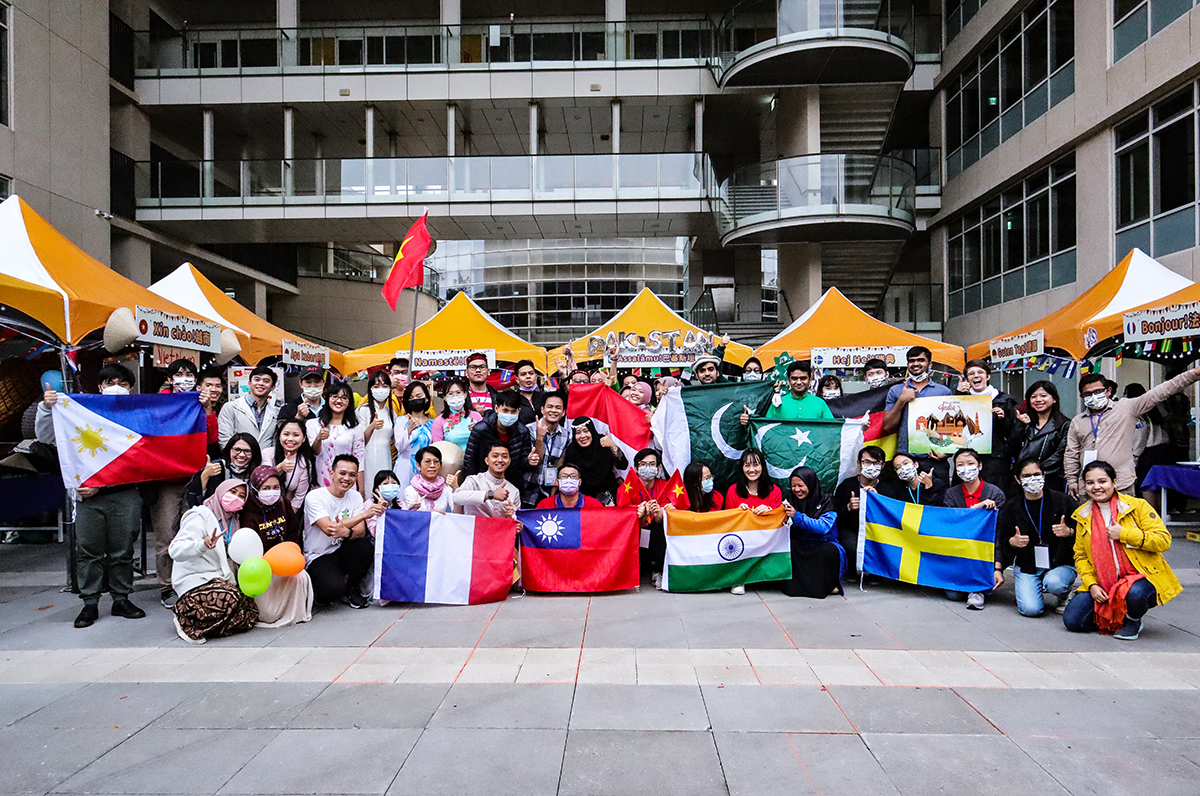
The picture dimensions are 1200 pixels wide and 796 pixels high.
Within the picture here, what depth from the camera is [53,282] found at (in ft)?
25.2

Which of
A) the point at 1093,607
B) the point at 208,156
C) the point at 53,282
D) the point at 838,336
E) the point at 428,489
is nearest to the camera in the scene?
the point at 1093,607

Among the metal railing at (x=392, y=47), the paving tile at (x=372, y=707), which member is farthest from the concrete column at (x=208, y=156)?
the paving tile at (x=372, y=707)

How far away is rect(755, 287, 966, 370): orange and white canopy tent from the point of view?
12.8 m

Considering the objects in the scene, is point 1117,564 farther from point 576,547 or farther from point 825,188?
point 825,188

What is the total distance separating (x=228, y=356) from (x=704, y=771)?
1041 cm

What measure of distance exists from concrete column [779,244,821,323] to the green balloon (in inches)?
658

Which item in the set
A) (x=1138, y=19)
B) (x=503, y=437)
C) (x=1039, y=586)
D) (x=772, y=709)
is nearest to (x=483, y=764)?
(x=772, y=709)

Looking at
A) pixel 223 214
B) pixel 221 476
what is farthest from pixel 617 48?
pixel 221 476

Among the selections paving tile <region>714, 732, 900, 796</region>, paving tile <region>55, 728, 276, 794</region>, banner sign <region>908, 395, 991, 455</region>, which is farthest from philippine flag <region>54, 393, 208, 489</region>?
banner sign <region>908, 395, 991, 455</region>

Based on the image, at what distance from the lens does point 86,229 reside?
1752cm

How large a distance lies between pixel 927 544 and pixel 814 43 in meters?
14.3

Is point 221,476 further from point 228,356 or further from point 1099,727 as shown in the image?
point 1099,727

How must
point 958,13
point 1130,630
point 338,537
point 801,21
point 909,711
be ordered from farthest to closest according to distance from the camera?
point 958,13 → point 801,21 → point 338,537 → point 1130,630 → point 909,711

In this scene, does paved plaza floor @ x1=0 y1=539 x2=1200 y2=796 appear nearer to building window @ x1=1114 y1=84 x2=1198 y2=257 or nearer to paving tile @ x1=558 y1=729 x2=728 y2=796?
paving tile @ x1=558 y1=729 x2=728 y2=796
